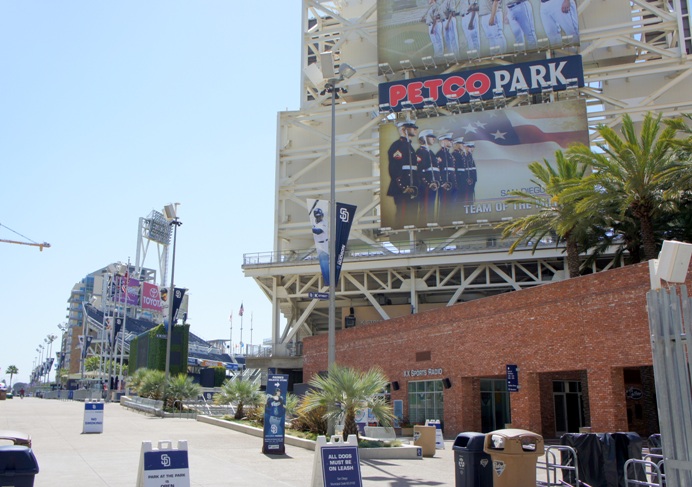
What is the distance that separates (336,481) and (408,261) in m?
41.4

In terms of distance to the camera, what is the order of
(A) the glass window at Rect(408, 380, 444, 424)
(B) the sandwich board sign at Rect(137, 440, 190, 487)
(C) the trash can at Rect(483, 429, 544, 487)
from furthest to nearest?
(A) the glass window at Rect(408, 380, 444, 424) → (C) the trash can at Rect(483, 429, 544, 487) → (B) the sandwich board sign at Rect(137, 440, 190, 487)

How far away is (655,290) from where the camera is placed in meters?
8.08

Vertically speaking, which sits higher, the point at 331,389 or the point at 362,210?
the point at 362,210

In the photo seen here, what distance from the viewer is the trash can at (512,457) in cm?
1164

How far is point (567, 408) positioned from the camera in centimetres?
3216

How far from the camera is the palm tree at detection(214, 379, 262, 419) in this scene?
103ft

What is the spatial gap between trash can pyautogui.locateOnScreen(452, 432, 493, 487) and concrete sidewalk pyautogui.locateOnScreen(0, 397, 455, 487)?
120 inches

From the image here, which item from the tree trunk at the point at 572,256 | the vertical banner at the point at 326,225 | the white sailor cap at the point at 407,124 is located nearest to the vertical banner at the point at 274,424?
the vertical banner at the point at 326,225

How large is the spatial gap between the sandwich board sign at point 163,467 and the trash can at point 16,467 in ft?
5.94

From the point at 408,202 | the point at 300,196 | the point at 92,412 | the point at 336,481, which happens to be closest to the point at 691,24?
the point at 408,202

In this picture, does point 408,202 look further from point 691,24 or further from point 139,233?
point 139,233

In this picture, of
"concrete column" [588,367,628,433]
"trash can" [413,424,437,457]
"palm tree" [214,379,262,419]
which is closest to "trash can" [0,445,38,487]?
"trash can" [413,424,437,457]

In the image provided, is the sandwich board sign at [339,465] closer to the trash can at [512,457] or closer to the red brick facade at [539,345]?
the trash can at [512,457]

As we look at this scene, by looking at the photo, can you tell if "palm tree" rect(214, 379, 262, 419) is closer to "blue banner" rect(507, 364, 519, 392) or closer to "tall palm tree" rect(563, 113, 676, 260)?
"blue banner" rect(507, 364, 519, 392)
